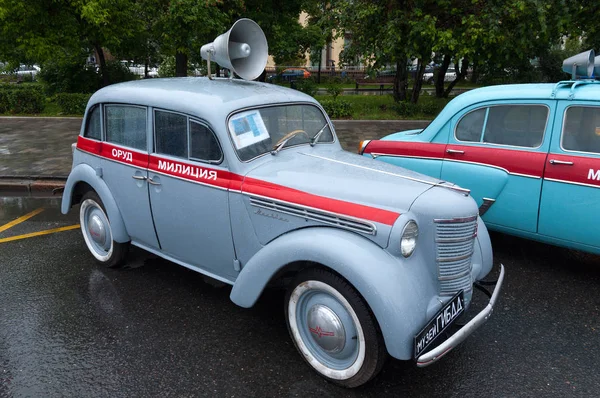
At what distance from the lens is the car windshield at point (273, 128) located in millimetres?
3557

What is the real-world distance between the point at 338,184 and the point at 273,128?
0.94 metres

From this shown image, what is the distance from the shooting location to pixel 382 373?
313 centimetres

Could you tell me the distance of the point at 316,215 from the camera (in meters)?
3.02

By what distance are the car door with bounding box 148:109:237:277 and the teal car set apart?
263 cm

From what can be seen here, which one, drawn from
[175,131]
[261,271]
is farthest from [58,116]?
[261,271]

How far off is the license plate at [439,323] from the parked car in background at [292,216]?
1cm

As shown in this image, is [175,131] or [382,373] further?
[175,131]

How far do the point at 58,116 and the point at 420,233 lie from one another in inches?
581

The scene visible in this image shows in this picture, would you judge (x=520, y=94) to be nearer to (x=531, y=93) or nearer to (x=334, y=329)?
(x=531, y=93)

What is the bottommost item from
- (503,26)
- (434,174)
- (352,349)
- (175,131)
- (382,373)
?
(382,373)

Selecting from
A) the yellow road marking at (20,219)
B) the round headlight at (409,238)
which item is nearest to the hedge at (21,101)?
the yellow road marking at (20,219)

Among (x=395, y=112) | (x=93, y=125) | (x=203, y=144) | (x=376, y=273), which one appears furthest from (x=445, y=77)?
(x=376, y=273)

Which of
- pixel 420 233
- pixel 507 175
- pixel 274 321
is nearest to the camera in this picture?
pixel 420 233

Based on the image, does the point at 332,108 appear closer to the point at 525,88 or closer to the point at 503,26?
the point at 503,26
